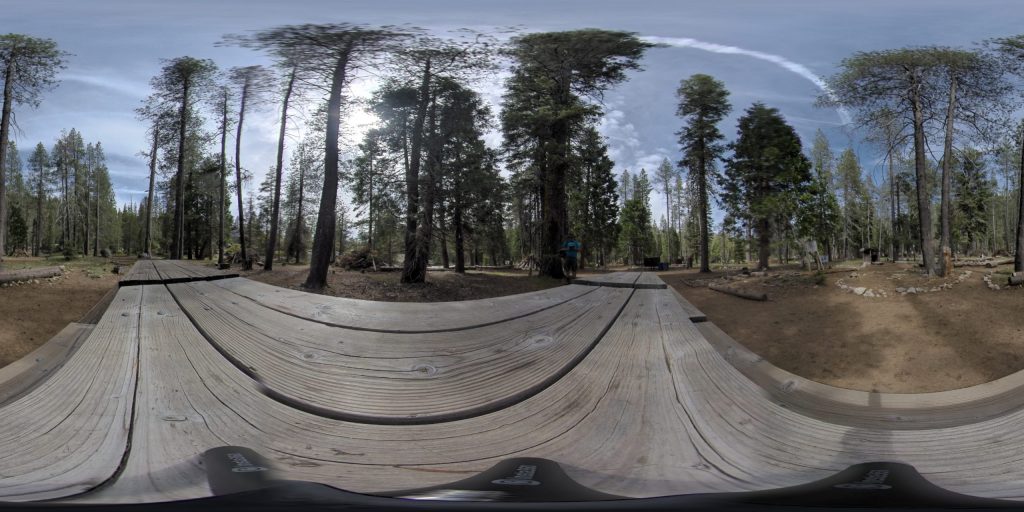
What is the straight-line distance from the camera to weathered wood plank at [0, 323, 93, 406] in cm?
120

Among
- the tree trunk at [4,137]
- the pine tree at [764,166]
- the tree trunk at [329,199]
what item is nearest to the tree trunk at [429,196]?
the tree trunk at [329,199]

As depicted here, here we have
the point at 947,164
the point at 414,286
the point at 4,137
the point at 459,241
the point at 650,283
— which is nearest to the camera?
the point at 414,286

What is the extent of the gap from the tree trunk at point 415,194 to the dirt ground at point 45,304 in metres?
1.10

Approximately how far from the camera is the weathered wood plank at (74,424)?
2.97 feet

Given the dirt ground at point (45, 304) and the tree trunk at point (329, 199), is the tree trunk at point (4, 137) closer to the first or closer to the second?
the dirt ground at point (45, 304)

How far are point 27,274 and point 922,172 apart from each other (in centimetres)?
895

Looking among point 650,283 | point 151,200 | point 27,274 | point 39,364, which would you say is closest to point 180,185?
point 151,200

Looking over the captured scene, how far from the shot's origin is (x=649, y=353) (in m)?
1.33

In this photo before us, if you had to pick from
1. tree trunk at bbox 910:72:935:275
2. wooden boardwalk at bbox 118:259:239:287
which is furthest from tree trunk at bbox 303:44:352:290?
tree trunk at bbox 910:72:935:275

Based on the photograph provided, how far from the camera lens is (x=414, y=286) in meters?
1.77

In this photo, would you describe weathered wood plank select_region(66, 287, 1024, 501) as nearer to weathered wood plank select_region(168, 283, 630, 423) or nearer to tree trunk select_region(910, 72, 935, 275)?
weathered wood plank select_region(168, 283, 630, 423)

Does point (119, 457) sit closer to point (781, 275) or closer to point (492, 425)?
point (492, 425)

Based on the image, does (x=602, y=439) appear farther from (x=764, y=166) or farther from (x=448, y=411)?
(x=764, y=166)

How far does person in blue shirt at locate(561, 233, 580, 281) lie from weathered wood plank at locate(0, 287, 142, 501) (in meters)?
1.62
